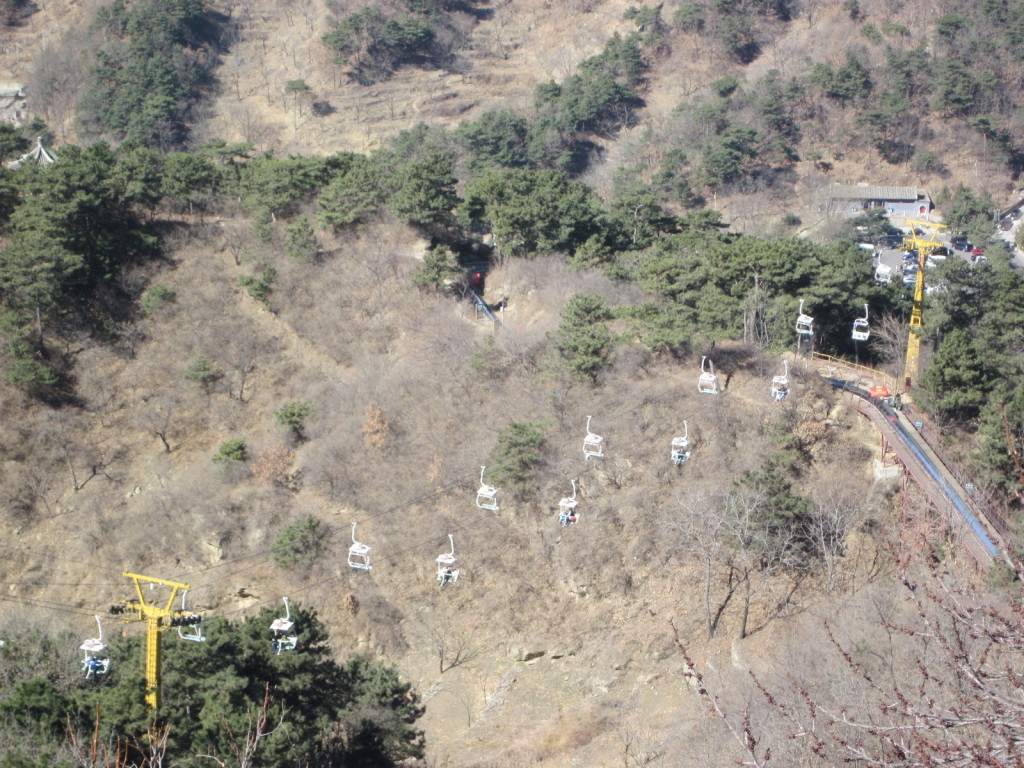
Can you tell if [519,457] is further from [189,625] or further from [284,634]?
[189,625]

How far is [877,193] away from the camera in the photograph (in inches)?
2064

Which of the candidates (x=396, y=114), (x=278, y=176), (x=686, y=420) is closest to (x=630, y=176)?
(x=396, y=114)

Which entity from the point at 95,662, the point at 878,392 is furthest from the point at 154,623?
the point at 878,392

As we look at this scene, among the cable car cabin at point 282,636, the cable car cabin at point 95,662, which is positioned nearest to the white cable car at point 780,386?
the cable car cabin at point 282,636

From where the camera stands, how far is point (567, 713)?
25.8 meters

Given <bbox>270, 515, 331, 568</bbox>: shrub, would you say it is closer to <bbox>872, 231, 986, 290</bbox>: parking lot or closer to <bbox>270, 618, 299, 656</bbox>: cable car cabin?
<bbox>270, 618, 299, 656</bbox>: cable car cabin

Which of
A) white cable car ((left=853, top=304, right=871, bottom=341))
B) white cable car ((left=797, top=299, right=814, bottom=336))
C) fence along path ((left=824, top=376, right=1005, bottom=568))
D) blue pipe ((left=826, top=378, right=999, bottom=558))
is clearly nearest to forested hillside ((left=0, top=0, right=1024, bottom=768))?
white cable car ((left=797, top=299, right=814, bottom=336))

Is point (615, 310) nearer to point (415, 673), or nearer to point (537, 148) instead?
point (415, 673)

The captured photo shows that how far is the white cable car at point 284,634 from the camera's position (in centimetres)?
2133

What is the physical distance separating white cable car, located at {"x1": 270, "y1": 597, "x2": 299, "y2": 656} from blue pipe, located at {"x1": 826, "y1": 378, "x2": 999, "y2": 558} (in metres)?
13.6

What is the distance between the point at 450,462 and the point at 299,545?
4.52 meters

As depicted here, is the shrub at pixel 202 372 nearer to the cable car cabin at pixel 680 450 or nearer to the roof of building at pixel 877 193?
the cable car cabin at pixel 680 450

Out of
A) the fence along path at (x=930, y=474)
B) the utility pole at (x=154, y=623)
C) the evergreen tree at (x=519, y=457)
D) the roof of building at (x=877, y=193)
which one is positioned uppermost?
the utility pole at (x=154, y=623)

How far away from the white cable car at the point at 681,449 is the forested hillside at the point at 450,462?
641 mm
